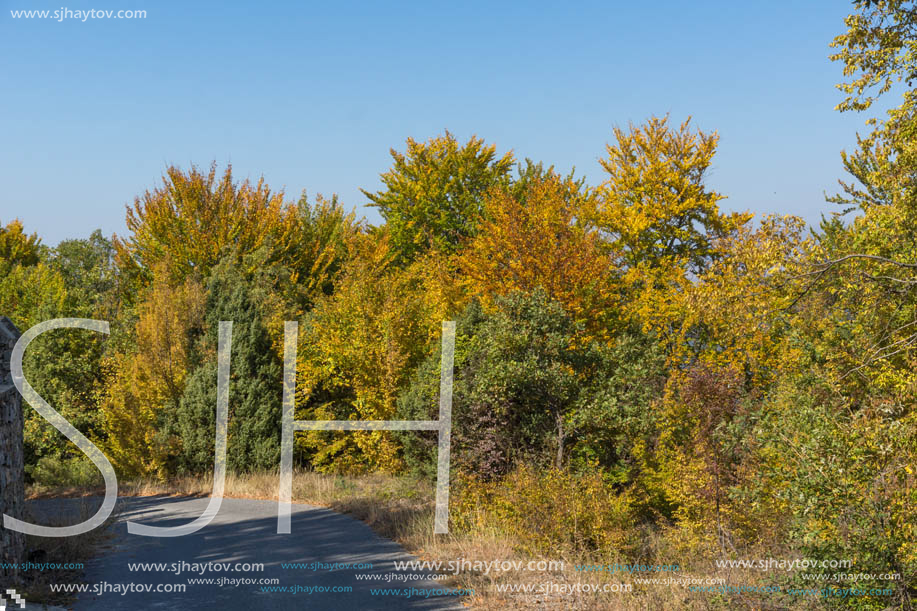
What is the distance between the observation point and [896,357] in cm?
1382

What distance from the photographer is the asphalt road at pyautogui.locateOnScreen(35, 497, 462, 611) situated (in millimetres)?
8789

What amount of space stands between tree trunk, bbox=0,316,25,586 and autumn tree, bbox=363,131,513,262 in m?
27.5

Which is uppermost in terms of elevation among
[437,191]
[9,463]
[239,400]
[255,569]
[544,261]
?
[437,191]

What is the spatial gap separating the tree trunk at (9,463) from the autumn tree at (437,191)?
27466 millimetres

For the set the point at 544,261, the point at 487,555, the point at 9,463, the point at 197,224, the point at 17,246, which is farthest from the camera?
the point at 17,246

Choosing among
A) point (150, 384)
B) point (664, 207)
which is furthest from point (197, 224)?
point (664, 207)

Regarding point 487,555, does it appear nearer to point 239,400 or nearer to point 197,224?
point 239,400

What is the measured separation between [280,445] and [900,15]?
21013 mm

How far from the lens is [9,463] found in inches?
338

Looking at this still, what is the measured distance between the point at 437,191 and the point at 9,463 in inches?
1221

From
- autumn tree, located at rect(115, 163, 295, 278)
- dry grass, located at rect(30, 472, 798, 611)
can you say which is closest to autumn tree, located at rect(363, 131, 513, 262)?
autumn tree, located at rect(115, 163, 295, 278)

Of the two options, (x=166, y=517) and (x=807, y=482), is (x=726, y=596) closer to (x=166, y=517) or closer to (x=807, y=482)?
(x=807, y=482)

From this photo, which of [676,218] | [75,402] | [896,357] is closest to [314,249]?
[75,402]

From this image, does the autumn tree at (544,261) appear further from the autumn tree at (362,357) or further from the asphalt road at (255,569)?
the asphalt road at (255,569)
